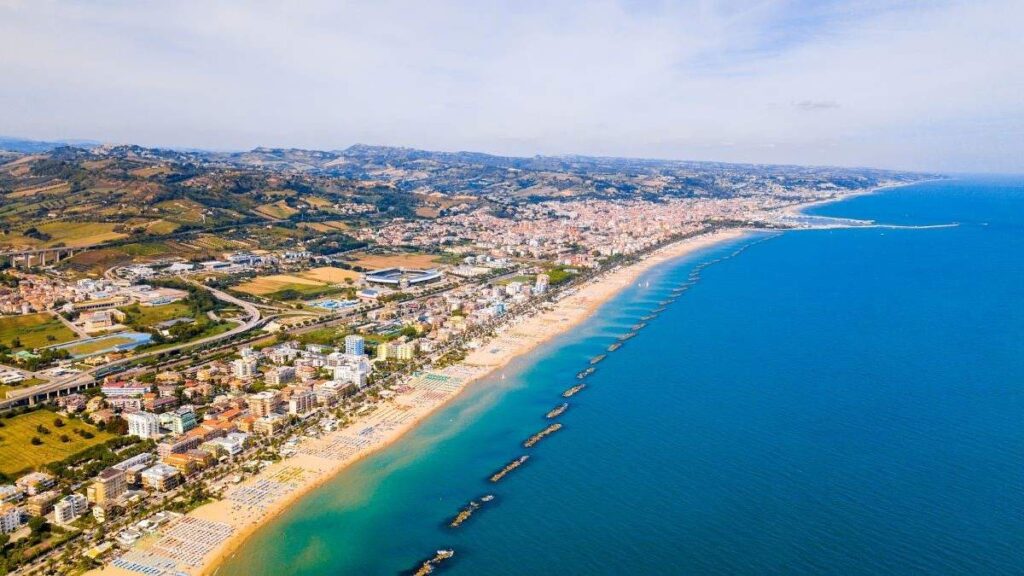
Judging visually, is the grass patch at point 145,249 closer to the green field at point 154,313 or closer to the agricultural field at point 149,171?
the green field at point 154,313

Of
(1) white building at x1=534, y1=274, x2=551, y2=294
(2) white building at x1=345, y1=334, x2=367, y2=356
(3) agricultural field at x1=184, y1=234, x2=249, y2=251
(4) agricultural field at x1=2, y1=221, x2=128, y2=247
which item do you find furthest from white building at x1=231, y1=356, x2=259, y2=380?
(4) agricultural field at x1=2, y1=221, x2=128, y2=247

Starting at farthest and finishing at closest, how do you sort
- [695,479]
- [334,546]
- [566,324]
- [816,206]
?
1. [816,206]
2. [566,324]
3. [695,479]
4. [334,546]

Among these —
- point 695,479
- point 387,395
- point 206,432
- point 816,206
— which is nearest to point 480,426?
point 387,395

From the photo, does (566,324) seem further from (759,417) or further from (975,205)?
(975,205)

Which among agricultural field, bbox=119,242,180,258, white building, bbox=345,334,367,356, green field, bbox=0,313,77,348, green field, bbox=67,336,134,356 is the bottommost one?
green field, bbox=67,336,134,356

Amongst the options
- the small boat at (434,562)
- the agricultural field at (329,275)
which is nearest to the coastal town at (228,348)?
the agricultural field at (329,275)

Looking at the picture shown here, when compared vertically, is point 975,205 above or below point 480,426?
above

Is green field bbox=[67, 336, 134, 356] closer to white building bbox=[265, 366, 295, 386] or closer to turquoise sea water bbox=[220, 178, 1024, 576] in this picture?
white building bbox=[265, 366, 295, 386]
